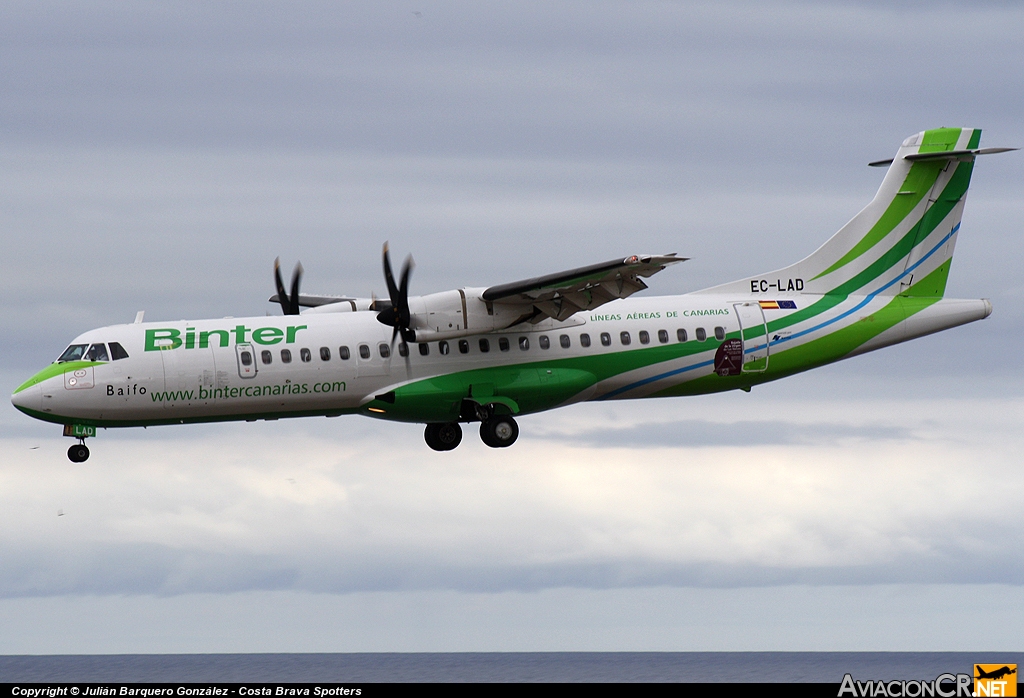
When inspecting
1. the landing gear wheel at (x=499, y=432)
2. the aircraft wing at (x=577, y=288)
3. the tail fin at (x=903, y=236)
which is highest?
the tail fin at (x=903, y=236)

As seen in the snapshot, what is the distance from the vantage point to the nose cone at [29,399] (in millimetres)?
31250

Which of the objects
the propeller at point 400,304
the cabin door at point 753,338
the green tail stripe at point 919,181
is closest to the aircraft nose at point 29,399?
the propeller at point 400,304

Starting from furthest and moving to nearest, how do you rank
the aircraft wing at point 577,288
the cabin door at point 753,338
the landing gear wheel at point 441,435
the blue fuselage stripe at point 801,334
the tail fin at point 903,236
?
the tail fin at point 903,236 → the landing gear wheel at point 441,435 → the cabin door at point 753,338 → the blue fuselage stripe at point 801,334 → the aircraft wing at point 577,288

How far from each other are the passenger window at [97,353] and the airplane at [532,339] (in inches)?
2.3

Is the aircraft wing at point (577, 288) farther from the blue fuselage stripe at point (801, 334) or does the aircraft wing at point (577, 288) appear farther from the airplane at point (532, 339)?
the blue fuselage stripe at point (801, 334)

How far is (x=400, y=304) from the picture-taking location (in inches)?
1259

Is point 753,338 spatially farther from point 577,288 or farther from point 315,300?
point 315,300

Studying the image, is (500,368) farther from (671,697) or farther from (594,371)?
(671,697)

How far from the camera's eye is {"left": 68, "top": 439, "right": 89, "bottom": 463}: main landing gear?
31.8 metres

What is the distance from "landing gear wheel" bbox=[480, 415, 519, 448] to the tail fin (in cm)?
772

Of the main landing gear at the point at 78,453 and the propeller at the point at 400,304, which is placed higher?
the propeller at the point at 400,304

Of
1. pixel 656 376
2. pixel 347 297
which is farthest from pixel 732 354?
pixel 347 297

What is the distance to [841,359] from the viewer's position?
37.0 metres

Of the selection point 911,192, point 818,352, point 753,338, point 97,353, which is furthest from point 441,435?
point 911,192
